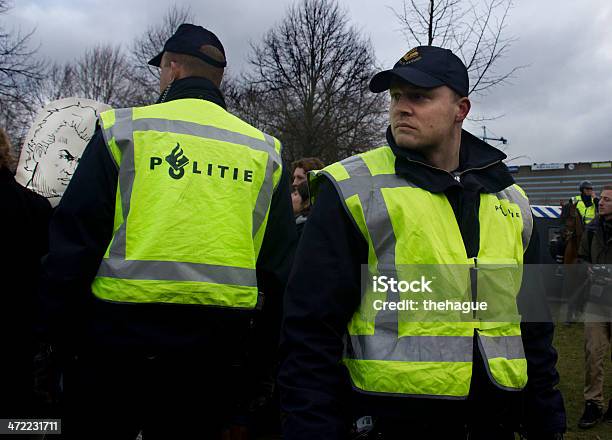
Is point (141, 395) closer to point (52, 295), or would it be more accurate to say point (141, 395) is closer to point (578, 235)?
point (52, 295)

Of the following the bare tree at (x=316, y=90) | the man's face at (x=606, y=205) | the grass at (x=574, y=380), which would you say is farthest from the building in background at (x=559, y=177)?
the man's face at (x=606, y=205)

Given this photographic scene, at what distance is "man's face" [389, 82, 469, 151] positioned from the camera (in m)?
2.13

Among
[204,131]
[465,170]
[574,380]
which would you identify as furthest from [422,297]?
[574,380]

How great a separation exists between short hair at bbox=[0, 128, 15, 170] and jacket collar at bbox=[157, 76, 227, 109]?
1.12m

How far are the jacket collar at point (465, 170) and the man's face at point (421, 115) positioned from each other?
0.04 m

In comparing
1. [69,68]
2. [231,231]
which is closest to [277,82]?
[69,68]

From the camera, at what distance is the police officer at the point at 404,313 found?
182 centimetres

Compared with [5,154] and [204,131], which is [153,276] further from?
[5,154]

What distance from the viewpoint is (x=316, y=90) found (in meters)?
29.3

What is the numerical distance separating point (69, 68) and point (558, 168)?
99.3 ft

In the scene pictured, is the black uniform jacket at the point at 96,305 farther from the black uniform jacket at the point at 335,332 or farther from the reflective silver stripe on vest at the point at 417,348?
the reflective silver stripe on vest at the point at 417,348

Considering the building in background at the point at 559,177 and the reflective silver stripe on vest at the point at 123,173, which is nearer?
the reflective silver stripe on vest at the point at 123,173

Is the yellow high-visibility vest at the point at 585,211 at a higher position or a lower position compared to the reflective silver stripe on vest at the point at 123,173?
higher

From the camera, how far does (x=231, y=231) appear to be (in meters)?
2.46
